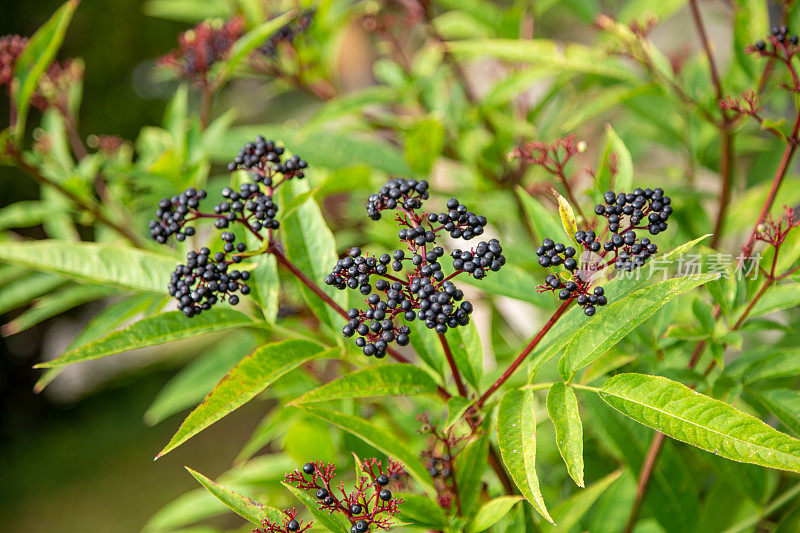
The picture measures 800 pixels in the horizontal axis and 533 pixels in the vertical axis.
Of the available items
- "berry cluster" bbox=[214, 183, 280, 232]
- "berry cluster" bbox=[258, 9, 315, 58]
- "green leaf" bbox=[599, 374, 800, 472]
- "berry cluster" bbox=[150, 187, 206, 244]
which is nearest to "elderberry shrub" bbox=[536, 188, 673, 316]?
"green leaf" bbox=[599, 374, 800, 472]

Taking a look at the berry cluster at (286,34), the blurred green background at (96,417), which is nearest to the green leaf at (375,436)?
the berry cluster at (286,34)

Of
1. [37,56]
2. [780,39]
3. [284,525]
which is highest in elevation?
[780,39]

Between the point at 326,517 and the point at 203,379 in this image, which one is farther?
the point at 203,379

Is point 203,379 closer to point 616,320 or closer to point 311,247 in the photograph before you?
point 311,247

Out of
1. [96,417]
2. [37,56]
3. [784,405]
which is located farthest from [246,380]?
[96,417]

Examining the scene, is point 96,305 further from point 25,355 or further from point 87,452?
point 87,452

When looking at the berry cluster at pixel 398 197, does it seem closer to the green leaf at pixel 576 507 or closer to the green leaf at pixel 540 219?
the green leaf at pixel 540 219

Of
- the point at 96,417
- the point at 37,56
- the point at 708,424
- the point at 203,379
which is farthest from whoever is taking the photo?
the point at 96,417

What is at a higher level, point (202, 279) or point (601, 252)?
point (601, 252)
